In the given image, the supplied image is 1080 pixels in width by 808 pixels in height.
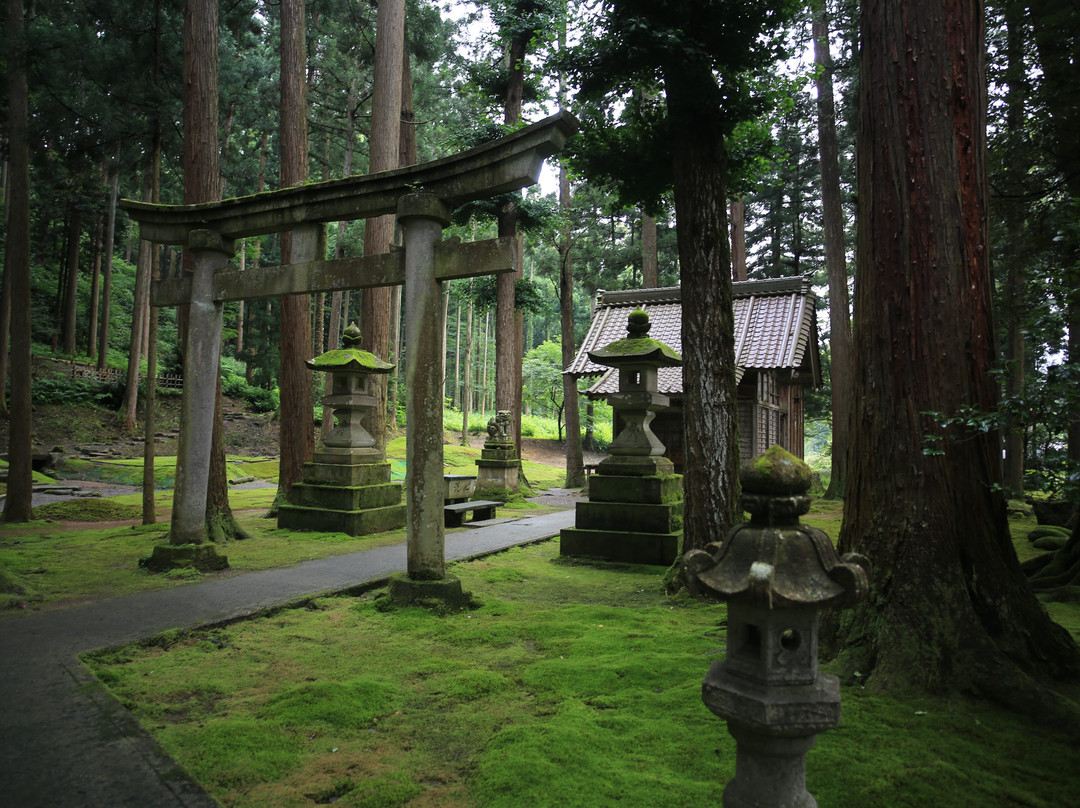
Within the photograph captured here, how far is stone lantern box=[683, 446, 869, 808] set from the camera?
6.27ft

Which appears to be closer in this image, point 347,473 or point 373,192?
point 373,192

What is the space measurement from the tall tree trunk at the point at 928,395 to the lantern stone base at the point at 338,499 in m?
6.97

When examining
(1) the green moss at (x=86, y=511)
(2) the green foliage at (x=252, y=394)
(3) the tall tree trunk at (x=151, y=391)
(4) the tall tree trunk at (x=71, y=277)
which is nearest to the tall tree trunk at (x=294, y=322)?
(3) the tall tree trunk at (x=151, y=391)

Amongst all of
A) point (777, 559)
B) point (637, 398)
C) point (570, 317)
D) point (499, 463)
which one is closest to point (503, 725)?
point (777, 559)

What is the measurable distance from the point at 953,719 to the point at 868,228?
2.87 m

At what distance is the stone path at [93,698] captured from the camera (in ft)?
7.79

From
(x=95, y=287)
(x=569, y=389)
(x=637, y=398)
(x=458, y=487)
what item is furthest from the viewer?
(x=95, y=287)

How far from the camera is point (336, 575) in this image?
632 cm

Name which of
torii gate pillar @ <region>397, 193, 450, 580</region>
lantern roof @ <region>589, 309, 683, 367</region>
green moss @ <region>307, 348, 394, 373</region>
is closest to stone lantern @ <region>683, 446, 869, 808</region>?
torii gate pillar @ <region>397, 193, 450, 580</region>

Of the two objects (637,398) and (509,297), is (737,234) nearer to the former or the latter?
(509,297)

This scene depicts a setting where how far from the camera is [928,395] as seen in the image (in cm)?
353

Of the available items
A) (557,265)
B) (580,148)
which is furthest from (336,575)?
(557,265)

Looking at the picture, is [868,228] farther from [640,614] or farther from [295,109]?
[295,109]

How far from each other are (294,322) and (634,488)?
628cm
